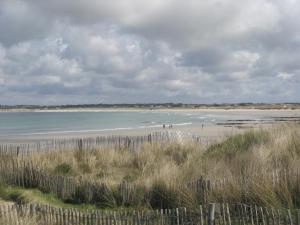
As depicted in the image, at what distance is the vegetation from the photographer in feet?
29.0

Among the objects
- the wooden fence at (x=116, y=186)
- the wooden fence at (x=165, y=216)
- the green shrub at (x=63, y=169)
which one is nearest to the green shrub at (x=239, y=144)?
the wooden fence at (x=116, y=186)

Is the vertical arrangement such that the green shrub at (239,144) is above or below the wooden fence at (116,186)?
above

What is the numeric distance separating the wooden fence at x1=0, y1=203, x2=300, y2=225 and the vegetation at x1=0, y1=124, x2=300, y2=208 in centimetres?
114

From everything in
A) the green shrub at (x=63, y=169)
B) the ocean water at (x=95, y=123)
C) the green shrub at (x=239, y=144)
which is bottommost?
the ocean water at (x=95, y=123)

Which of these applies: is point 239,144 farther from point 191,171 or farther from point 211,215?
point 211,215

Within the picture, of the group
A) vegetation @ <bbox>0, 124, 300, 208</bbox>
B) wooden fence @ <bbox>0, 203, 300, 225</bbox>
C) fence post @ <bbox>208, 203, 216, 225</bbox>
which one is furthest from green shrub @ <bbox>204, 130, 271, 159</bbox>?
fence post @ <bbox>208, 203, 216, 225</bbox>

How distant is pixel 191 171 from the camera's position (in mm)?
11664

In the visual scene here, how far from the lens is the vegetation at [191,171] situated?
348 inches

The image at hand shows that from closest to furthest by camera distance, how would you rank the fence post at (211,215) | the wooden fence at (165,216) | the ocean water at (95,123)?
the wooden fence at (165,216) < the fence post at (211,215) < the ocean water at (95,123)

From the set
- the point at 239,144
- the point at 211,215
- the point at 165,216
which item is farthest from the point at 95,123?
the point at 211,215

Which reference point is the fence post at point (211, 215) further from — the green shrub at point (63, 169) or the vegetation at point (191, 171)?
the green shrub at point (63, 169)

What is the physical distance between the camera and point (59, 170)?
48.2 feet

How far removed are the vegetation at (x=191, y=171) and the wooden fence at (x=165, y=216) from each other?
114 centimetres

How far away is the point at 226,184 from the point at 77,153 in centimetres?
914
